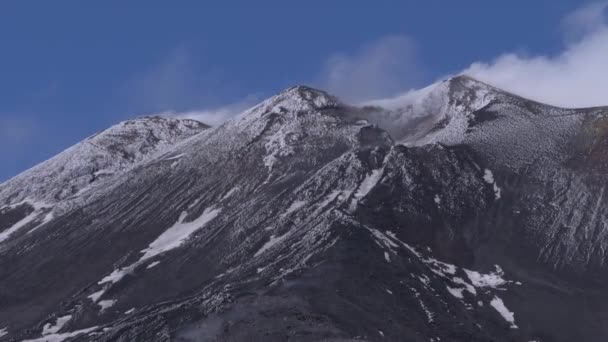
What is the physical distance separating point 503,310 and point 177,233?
45911 mm

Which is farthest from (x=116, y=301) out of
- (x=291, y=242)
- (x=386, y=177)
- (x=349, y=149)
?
(x=349, y=149)

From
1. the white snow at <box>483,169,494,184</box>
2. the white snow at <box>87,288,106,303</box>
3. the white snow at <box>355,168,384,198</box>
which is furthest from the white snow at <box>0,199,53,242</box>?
the white snow at <box>483,169,494,184</box>

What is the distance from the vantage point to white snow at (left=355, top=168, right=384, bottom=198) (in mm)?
135000

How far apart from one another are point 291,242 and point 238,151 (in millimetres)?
42939

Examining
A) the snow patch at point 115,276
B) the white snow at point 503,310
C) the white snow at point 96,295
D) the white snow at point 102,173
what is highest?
the white snow at point 102,173

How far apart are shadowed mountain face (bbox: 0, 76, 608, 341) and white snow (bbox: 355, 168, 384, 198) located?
1.30 feet

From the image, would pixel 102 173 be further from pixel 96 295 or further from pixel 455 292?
pixel 455 292

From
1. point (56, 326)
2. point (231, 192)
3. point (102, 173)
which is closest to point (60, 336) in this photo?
point (56, 326)

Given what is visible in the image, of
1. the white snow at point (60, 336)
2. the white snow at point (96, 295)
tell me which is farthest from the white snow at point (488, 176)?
the white snow at point (60, 336)

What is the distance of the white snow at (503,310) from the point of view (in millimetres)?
106312

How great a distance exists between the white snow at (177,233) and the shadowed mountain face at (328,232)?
29cm

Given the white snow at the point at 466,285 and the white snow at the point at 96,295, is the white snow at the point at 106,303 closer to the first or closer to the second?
the white snow at the point at 96,295

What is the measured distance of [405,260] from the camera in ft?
379

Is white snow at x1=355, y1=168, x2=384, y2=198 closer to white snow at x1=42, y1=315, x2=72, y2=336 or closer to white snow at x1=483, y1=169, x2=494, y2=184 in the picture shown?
white snow at x1=483, y1=169, x2=494, y2=184
